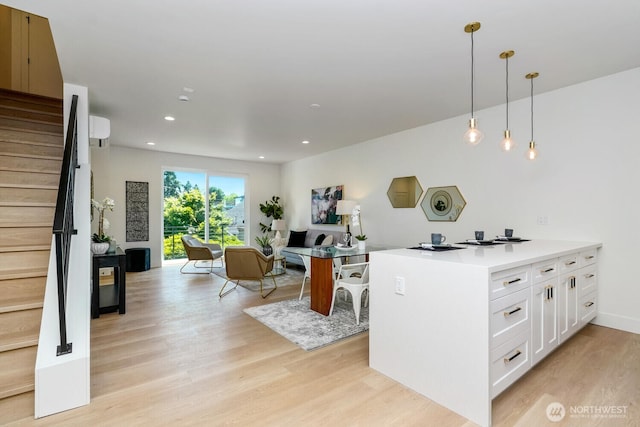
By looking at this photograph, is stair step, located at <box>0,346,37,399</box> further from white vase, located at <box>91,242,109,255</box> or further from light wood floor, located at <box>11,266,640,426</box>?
white vase, located at <box>91,242,109,255</box>

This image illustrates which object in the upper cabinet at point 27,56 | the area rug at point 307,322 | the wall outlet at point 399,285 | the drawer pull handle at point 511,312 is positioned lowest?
the area rug at point 307,322

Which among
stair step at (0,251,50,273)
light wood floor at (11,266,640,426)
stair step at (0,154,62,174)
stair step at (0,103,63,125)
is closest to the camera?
light wood floor at (11,266,640,426)

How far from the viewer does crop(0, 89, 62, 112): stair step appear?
362 cm

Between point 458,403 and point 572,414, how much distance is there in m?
0.68

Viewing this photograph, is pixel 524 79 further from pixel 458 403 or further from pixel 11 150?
pixel 11 150

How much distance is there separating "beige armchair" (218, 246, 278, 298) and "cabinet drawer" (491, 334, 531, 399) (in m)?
3.08

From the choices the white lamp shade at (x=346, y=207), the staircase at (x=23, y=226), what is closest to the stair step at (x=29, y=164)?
the staircase at (x=23, y=226)

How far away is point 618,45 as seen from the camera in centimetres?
256

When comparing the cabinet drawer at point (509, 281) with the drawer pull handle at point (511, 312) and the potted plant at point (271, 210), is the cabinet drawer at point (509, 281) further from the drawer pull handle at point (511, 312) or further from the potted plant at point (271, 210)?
the potted plant at point (271, 210)

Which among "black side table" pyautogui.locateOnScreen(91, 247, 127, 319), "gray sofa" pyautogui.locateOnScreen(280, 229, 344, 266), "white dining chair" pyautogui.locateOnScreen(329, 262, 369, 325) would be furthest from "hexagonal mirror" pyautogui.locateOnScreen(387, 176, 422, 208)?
"black side table" pyautogui.locateOnScreen(91, 247, 127, 319)

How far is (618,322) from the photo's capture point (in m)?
3.08

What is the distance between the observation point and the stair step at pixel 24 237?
244 centimetres

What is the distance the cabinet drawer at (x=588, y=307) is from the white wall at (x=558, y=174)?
0.11 meters

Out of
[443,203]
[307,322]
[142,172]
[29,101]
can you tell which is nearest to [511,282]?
[307,322]
